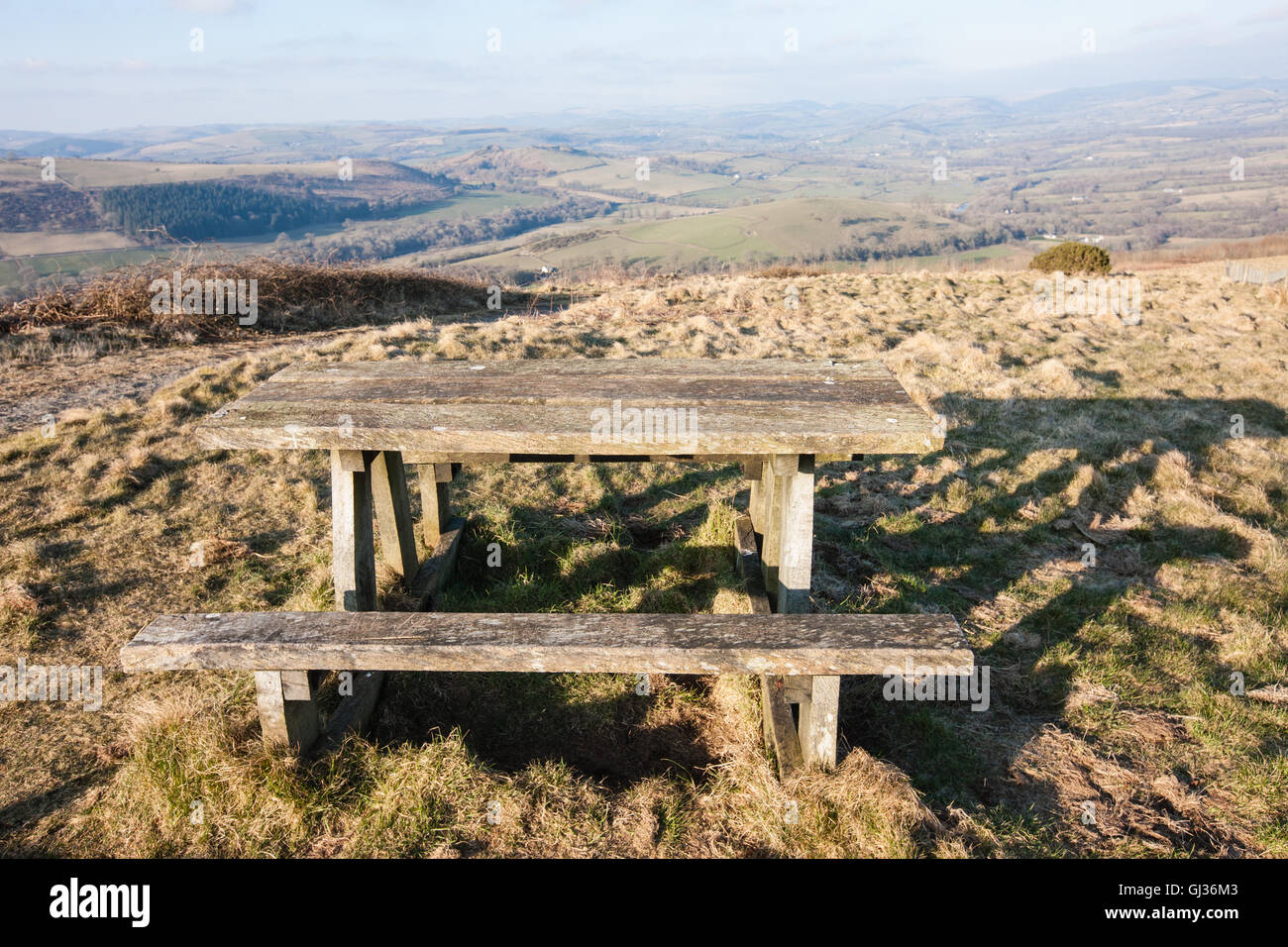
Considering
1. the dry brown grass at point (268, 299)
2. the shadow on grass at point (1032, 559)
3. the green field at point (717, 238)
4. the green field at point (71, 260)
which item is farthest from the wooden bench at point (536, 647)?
the green field at point (717, 238)

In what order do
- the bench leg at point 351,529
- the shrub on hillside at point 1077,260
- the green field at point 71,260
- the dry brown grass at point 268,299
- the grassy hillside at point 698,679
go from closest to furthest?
the grassy hillside at point 698,679 → the bench leg at point 351,529 → the dry brown grass at point 268,299 → the shrub on hillside at point 1077,260 → the green field at point 71,260

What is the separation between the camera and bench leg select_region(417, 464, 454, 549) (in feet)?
14.6

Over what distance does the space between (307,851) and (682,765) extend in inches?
58.4

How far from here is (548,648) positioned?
Answer: 2586 mm

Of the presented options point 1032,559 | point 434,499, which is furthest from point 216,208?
point 1032,559

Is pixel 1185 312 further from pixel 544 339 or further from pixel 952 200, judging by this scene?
pixel 952 200

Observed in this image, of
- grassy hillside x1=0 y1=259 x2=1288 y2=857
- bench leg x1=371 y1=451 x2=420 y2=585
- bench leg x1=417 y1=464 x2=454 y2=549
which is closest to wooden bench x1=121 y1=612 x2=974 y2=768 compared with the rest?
grassy hillside x1=0 y1=259 x2=1288 y2=857

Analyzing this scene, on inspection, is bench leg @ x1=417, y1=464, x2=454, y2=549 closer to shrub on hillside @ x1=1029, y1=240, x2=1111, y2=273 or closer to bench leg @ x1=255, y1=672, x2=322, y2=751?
bench leg @ x1=255, y1=672, x2=322, y2=751

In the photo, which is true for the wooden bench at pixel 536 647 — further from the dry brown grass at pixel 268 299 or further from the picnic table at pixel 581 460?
the dry brown grass at pixel 268 299

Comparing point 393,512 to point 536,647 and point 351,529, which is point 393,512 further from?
point 536,647

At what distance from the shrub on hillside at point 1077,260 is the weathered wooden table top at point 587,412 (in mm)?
15399

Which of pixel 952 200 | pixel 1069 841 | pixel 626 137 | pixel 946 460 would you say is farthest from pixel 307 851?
pixel 626 137

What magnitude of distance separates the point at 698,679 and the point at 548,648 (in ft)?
4.53

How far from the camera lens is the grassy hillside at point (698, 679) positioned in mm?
2682
